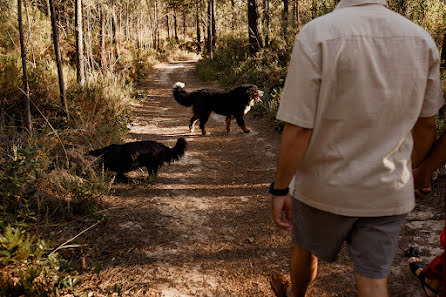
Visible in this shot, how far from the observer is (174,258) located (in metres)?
2.72

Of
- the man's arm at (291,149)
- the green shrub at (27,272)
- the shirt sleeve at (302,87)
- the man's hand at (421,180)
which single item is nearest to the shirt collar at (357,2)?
the shirt sleeve at (302,87)

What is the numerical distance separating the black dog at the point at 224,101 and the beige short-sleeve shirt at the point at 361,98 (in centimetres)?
538

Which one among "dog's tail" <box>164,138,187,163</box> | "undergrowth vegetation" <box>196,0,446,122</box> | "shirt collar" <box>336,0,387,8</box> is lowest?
"dog's tail" <box>164,138,187,163</box>

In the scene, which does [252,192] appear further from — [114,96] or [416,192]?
[114,96]

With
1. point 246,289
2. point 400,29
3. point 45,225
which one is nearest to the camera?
point 400,29

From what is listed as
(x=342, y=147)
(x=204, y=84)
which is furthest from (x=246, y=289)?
(x=204, y=84)

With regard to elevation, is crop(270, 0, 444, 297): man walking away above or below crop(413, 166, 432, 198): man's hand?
above

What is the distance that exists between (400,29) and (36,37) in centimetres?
916

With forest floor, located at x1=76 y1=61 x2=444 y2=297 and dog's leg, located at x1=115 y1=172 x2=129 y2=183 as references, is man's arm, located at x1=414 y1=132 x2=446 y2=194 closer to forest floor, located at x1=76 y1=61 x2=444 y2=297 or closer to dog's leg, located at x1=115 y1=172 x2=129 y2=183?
forest floor, located at x1=76 y1=61 x2=444 y2=297

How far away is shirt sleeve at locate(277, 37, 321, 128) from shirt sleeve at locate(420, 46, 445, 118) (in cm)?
50

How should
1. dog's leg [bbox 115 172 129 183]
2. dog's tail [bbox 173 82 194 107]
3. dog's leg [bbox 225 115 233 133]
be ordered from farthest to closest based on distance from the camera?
dog's tail [bbox 173 82 194 107], dog's leg [bbox 225 115 233 133], dog's leg [bbox 115 172 129 183]

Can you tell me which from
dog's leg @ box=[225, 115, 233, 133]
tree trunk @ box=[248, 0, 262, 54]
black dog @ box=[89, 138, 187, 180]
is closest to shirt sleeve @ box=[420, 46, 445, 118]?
black dog @ box=[89, 138, 187, 180]

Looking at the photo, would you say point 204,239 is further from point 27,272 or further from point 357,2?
point 357,2

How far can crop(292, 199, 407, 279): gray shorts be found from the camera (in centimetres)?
132
